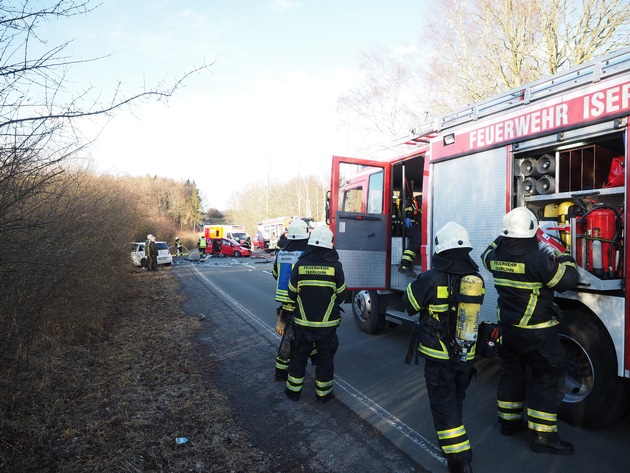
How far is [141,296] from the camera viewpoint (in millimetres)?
11281

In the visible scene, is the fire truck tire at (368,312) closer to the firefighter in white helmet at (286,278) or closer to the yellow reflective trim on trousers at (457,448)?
the firefighter in white helmet at (286,278)

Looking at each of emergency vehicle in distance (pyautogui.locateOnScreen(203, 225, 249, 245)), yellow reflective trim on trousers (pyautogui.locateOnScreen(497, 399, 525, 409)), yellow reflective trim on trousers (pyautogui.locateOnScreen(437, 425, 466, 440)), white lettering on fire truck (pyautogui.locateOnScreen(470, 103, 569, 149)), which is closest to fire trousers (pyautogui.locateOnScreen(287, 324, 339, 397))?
yellow reflective trim on trousers (pyautogui.locateOnScreen(437, 425, 466, 440))

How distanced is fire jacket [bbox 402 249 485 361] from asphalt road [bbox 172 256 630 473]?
0.78m

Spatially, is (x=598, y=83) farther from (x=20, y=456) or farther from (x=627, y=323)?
(x=20, y=456)

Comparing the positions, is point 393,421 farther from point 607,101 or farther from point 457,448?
point 607,101

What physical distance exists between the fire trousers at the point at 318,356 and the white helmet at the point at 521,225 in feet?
5.98

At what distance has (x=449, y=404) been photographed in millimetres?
2922

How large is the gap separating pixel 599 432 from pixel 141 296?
34.6 ft

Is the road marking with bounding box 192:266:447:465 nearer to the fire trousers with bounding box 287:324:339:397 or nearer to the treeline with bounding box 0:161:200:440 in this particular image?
the fire trousers with bounding box 287:324:339:397

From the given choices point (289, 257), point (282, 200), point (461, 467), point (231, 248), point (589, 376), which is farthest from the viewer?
point (282, 200)

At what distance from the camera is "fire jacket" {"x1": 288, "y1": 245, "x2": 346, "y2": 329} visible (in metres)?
4.02

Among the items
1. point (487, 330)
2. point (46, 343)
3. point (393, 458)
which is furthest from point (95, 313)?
point (487, 330)

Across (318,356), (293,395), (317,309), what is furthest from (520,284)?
(293,395)

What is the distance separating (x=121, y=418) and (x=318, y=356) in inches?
71.6
